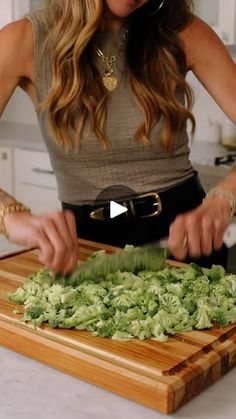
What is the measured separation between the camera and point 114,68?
5.13 feet

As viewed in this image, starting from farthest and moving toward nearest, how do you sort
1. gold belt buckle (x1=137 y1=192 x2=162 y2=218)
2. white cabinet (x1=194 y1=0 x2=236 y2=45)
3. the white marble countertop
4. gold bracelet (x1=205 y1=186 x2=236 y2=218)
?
white cabinet (x1=194 y1=0 x2=236 y2=45)
gold belt buckle (x1=137 y1=192 x2=162 y2=218)
gold bracelet (x1=205 y1=186 x2=236 y2=218)
the white marble countertop

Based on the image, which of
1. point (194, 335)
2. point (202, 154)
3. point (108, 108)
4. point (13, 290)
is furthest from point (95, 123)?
point (202, 154)

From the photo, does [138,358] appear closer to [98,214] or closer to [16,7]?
[98,214]

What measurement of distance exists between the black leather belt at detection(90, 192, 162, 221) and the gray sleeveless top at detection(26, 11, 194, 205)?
3 cm

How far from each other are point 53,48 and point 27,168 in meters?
1.81

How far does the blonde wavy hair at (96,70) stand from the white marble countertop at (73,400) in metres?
0.69

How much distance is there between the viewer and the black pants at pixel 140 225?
5.08ft

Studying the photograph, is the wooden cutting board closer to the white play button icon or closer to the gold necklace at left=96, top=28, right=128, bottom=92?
the white play button icon

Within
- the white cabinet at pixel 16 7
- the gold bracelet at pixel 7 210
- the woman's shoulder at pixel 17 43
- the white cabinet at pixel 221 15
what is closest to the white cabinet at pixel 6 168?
the white cabinet at pixel 16 7

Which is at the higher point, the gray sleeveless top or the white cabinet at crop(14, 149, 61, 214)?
the gray sleeveless top

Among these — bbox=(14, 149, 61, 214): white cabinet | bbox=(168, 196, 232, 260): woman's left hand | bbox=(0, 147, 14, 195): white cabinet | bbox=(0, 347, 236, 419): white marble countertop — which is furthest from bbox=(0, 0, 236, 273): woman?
bbox=(0, 147, 14, 195): white cabinet

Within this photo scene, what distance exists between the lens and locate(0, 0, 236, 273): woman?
149cm

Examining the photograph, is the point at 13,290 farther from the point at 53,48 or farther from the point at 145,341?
the point at 53,48

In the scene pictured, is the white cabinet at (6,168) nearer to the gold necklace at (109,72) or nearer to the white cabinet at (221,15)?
the white cabinet at (221,15)
